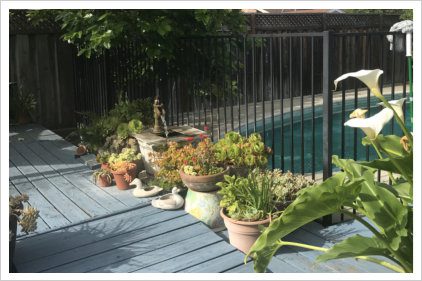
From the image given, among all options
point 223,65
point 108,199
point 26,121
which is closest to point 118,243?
point 108,199

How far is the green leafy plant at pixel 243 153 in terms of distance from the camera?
3.99m

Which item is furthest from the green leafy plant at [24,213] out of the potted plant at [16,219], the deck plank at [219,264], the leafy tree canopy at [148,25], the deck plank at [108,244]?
the leafy tree canopy at [148,25]

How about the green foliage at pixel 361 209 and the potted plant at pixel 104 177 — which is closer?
the green foliage at pixel 361 209

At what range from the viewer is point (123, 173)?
4414 millimetres

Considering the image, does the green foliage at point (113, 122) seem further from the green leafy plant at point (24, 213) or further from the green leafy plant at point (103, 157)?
the green leafy plant at point (24, 213)

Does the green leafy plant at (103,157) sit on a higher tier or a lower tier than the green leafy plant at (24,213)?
higher

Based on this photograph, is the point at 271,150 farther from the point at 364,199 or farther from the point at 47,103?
the point at 47,103

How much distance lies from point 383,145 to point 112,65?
181 inches

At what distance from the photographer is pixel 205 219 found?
3725mm

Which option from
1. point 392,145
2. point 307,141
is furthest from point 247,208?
point 307,141

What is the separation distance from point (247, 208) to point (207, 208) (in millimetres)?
451

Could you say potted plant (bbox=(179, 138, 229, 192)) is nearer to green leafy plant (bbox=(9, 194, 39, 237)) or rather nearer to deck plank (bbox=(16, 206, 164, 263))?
deck plank (bbox=(16, 206, 164, 263))

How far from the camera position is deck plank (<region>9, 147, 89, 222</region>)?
3.88m

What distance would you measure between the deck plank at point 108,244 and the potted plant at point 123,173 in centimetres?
76
